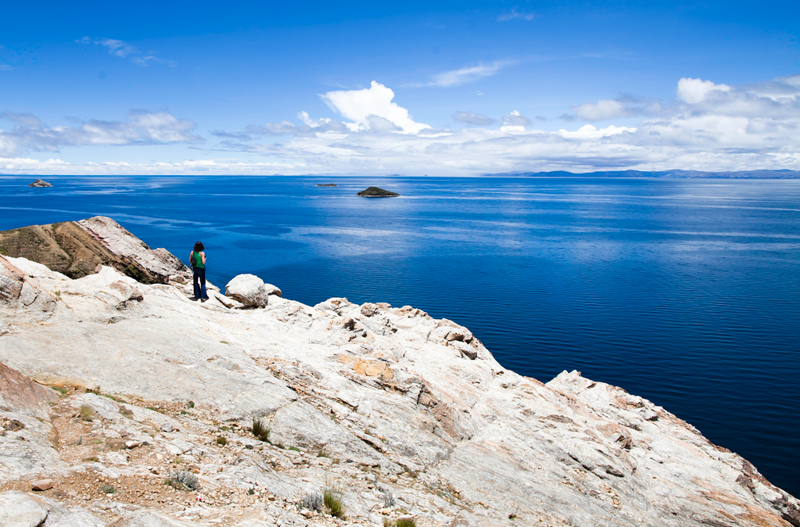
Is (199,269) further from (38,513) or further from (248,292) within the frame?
(38,513)

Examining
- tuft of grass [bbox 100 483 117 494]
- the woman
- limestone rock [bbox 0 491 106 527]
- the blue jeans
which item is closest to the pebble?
limestone rock [bbox 0 491 106 527]

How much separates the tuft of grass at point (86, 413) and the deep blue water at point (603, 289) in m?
31.6

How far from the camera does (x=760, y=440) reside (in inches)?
1177

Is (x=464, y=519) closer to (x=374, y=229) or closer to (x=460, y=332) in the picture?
(x=460, y=332)

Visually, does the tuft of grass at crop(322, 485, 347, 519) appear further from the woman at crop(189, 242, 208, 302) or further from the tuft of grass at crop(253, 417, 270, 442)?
the woman at crop(189, 242, 208, 302)

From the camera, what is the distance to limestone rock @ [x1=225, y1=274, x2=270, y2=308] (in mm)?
27266

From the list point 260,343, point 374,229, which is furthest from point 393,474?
point 374,229

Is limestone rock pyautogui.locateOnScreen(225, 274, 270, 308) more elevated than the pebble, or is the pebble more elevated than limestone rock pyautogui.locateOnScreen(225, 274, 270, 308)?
limestone rock pyautogui.locateOnScreen(225, 274, 270, 308)

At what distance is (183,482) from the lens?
1142 centimetres

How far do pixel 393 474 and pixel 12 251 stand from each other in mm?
27500

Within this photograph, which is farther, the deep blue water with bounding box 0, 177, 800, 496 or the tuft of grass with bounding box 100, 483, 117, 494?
the deep blue water with bounding box 0, 177, 800, 496

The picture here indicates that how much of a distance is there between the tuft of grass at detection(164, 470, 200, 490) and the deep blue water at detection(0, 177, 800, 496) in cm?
3068

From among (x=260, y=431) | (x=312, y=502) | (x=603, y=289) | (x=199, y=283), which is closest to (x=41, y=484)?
(x=312, y=502)

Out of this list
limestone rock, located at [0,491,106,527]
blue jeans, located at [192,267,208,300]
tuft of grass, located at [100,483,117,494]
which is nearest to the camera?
limestone rock, located at [0,491,106,527]
